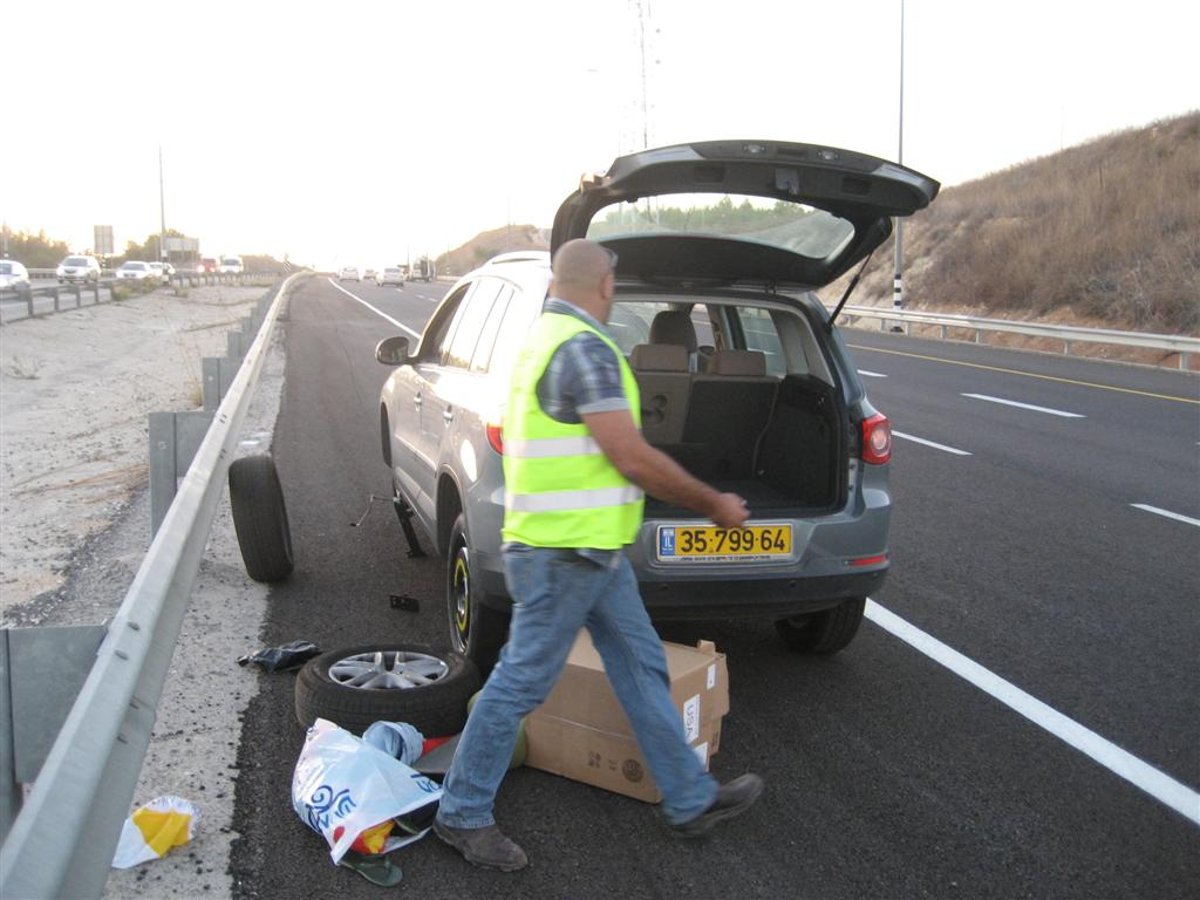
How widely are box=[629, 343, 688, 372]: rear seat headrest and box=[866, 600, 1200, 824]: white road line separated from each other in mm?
1662

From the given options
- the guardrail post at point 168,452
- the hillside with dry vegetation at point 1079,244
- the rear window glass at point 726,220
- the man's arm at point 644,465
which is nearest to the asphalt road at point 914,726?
the guardrail post at point 168,452

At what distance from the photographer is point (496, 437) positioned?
474 cm

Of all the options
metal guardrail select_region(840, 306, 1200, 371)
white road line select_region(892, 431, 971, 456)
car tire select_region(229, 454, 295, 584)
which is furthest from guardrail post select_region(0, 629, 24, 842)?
metal guardrail select_region(840, 306, 1200, 371)

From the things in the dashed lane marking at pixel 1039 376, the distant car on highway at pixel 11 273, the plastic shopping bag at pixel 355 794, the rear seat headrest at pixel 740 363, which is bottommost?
the plastic shopping bag at pixel 355 794

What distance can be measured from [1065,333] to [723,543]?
21732 mm

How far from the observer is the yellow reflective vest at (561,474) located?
3529mm

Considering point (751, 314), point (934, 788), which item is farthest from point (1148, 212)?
point (934, 788)

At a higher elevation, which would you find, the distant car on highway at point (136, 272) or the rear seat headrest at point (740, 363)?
the distant car on highway at point (136, 272)

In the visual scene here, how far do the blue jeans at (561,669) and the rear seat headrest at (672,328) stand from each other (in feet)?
7.85

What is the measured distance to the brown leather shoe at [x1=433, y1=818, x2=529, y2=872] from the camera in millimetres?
3611

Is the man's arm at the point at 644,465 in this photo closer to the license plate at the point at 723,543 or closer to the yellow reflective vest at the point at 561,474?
the yellow reflective vest at the point at 561,474

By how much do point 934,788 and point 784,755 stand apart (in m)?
0.54

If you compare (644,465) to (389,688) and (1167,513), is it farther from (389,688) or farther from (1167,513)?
(1167,513)

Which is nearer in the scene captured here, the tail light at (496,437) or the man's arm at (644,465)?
the man's arm at (644,465)
